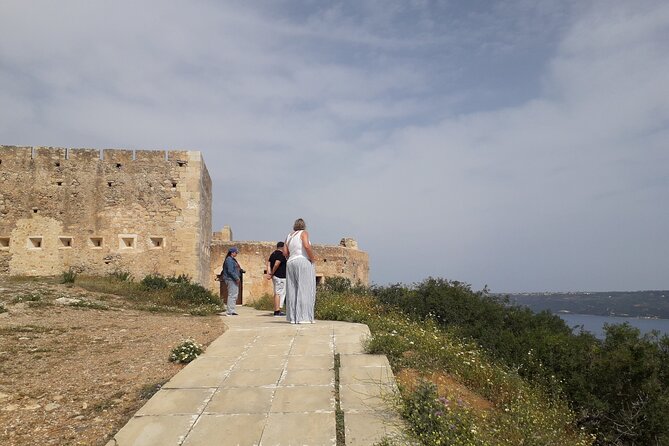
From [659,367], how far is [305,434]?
600 cm

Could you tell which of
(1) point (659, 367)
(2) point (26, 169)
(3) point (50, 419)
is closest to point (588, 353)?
(1) point (659, 367)

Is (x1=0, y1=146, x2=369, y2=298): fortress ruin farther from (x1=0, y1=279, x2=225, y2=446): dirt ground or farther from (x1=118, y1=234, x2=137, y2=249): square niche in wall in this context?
(x1=0, y1=279, x2=225, y2=446): dirt ground

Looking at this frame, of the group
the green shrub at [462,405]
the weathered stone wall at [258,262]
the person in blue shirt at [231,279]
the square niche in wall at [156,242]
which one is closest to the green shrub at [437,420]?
the green shrub at [462,405]

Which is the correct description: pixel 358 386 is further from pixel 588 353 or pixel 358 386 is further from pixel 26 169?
pixel 26 169

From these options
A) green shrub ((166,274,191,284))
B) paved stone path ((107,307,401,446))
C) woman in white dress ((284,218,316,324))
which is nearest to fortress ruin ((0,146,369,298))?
green shrub ((166,274,191,284))

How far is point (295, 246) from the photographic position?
8.54 meters

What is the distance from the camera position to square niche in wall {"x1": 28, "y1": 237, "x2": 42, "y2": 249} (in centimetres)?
1386

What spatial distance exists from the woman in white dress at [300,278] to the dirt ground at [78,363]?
1238mm

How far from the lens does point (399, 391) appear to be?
4.42 metres

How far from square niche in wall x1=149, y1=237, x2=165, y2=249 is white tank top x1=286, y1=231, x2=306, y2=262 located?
6.97 meters

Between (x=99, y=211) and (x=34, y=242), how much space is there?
1908 mm

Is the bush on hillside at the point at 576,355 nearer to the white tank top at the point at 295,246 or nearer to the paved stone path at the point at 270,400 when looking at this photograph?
the white tank top at the point at 295,246

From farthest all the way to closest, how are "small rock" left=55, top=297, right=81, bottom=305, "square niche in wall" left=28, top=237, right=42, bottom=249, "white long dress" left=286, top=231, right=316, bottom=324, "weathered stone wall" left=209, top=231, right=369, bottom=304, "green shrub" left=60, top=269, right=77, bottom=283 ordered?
"weathered stone wall" left=209, top=231, right=369, bottom=304 → "square niche in wall" left=28, top=237, right=42, bottom=249 → "green shrub" left=60, top=269, right=77, bottom=283 → "small rock" left=55, top=297, right=81, bottom=305 → "white long dress" left=286, top=231, right=316, bottom=324

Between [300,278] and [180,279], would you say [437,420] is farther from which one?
[180,279]
